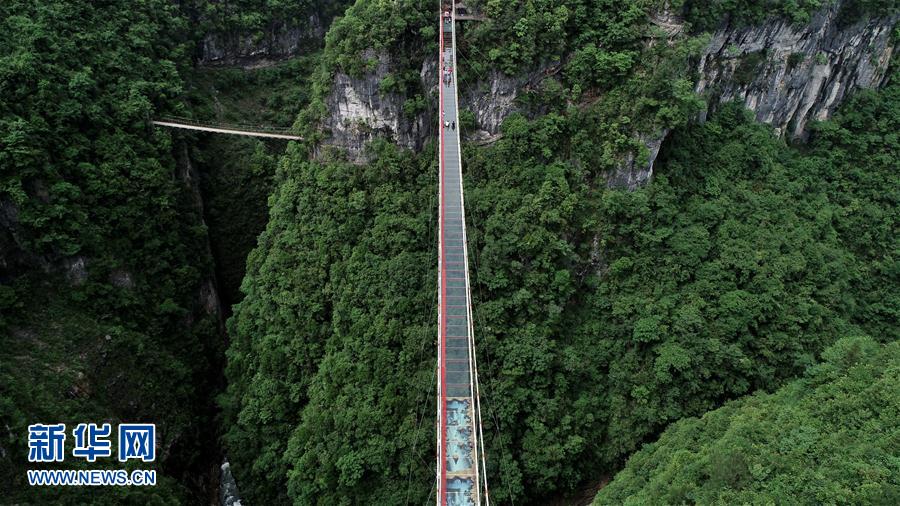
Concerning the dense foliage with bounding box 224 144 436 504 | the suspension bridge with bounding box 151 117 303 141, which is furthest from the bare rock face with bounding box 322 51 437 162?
the suspension bridge with bounding box 151 117 303 141

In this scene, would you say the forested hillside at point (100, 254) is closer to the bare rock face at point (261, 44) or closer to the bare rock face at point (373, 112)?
the bare rock face at point (261, 44)

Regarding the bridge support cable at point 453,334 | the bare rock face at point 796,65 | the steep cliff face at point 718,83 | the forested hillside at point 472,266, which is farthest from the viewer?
the bare rock face at point 796,65

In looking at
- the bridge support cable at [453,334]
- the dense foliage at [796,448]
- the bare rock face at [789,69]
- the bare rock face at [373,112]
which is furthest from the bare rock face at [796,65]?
the dense foliage at [796,448]

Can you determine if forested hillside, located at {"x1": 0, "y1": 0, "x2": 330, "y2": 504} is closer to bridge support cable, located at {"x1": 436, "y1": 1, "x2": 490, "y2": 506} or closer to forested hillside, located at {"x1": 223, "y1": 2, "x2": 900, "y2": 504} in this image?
forested hillside, located at {"x1": 223, "y1": 2, "x2": 900, "y2": 504}

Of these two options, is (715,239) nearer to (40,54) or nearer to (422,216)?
(422,216)

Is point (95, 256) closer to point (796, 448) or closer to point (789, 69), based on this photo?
point (796, 448)

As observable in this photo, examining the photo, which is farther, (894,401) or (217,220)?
(217,220)

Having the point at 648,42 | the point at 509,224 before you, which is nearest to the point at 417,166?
the point at 509,224
